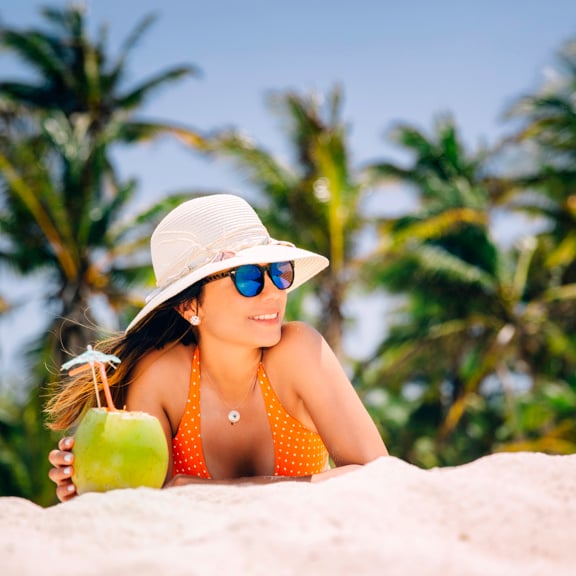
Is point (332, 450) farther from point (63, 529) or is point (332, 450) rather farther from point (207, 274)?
point (63, 529)

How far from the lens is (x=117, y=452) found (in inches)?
77.5

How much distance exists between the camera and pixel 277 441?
2941 millimetres

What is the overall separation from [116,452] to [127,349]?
1.02 metres

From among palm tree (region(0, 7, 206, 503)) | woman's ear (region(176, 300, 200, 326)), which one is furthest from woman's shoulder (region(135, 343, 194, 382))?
palm tree (region(0, 7, 206, 503))

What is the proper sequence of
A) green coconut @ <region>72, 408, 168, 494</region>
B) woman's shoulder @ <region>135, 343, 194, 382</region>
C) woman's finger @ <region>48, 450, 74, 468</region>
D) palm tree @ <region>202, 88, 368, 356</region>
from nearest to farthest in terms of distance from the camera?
1. green coconut @ <region>72, 408, 168, 494</region>
2. woman's finger @ <region>48, 450, 74, 468</region>
3. woman's shoulder @ <region>135, 343, 194, 382</region>
4. palm tree @ <region>202, 88, 368, 356</region>

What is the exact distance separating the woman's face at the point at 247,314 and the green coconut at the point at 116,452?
0.70m

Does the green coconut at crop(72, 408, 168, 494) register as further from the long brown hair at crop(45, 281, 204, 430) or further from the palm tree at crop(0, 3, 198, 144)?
the palm tree at crop(0, 3, 198, 144)

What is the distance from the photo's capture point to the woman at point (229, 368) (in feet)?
8.89

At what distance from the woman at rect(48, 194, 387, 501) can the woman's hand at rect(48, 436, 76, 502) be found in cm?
53

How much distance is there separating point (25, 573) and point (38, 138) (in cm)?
1621

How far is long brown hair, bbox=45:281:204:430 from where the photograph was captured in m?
2.84

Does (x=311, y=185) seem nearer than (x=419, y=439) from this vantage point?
Yes

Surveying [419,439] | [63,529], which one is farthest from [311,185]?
[63,529]

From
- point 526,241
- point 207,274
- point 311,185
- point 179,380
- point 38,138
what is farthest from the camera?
point 526,241
